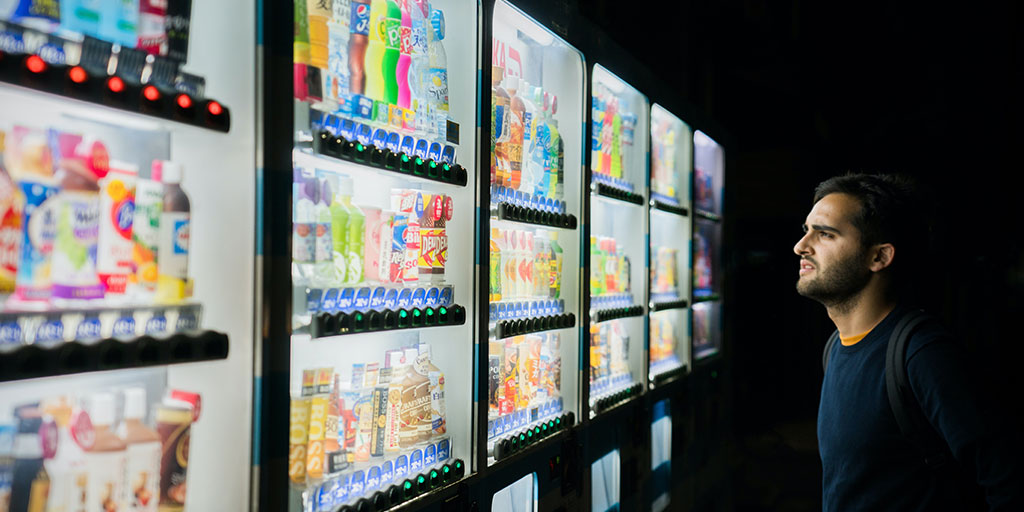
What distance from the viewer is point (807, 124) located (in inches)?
279

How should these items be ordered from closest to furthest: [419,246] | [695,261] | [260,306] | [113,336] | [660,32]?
1. [113,336]
2. [260,306]
3. [419,246]
4. [695,261]
5. [660,32]

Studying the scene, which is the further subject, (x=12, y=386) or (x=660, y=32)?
(x=660, y=32)

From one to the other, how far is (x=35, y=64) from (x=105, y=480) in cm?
77

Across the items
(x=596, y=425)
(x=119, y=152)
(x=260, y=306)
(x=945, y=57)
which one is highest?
(x=945, y=57)

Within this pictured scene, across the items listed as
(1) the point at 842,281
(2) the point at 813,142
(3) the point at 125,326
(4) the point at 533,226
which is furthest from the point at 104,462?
(2) the point at 813,142

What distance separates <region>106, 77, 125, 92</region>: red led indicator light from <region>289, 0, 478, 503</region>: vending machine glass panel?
405 millimetres

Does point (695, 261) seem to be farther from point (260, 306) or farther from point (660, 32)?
point (260, 306)

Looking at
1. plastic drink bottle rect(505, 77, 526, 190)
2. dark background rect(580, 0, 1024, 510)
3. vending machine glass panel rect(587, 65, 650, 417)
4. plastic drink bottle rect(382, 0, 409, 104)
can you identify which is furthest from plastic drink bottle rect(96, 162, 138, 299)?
dark background rect(580, 0, 1024, 510)

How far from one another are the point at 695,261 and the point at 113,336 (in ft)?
12.9

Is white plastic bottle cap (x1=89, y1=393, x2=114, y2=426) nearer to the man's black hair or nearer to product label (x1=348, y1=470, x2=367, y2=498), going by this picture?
product label (x1=348, y1=470, x2=367, y2=498)

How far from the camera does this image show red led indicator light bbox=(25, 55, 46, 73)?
3.42 ft

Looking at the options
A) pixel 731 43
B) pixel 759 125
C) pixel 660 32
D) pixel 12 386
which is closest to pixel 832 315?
pixel 12 386

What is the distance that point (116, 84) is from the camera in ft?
3.77

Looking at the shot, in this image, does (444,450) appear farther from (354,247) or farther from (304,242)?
(304,242)
